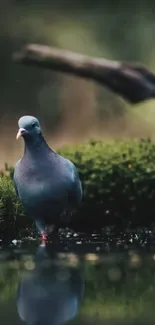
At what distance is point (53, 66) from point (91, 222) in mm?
3247

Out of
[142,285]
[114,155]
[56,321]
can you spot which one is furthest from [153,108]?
[56,321]

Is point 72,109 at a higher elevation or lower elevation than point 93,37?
lower

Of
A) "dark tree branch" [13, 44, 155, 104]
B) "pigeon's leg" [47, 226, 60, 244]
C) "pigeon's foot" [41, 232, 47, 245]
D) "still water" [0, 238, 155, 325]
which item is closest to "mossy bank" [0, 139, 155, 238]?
"pigeon's leg" [47, 226, 60, 244]

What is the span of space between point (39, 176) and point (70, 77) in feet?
16.5

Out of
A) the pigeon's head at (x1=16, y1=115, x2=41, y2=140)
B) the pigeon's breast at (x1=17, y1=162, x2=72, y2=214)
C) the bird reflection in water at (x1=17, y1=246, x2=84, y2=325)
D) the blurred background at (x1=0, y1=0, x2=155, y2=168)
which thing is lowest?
the bird reflection in water at (x1=17, y1=246, x2=84, y2=325)

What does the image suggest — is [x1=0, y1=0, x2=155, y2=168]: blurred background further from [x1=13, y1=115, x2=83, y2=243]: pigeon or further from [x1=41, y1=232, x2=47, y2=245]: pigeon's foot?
[x1=13, y1=115, x2=83, y2=243]: pigeon

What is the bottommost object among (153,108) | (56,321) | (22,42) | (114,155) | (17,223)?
(56,321)

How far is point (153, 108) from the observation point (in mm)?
11141

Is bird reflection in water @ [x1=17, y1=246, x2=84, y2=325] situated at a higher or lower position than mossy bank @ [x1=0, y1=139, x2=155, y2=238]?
lower

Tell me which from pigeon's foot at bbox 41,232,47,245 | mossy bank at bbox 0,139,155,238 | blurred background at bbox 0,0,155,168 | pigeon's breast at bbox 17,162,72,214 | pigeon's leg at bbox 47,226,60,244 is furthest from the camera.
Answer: blurred background at bbox 0,0,155,168

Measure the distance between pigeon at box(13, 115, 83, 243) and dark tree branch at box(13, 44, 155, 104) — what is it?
4.82 m

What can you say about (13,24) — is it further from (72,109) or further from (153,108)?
(153,108)

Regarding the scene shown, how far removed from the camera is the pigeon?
20.5 feet

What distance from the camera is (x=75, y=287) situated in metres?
5.02
